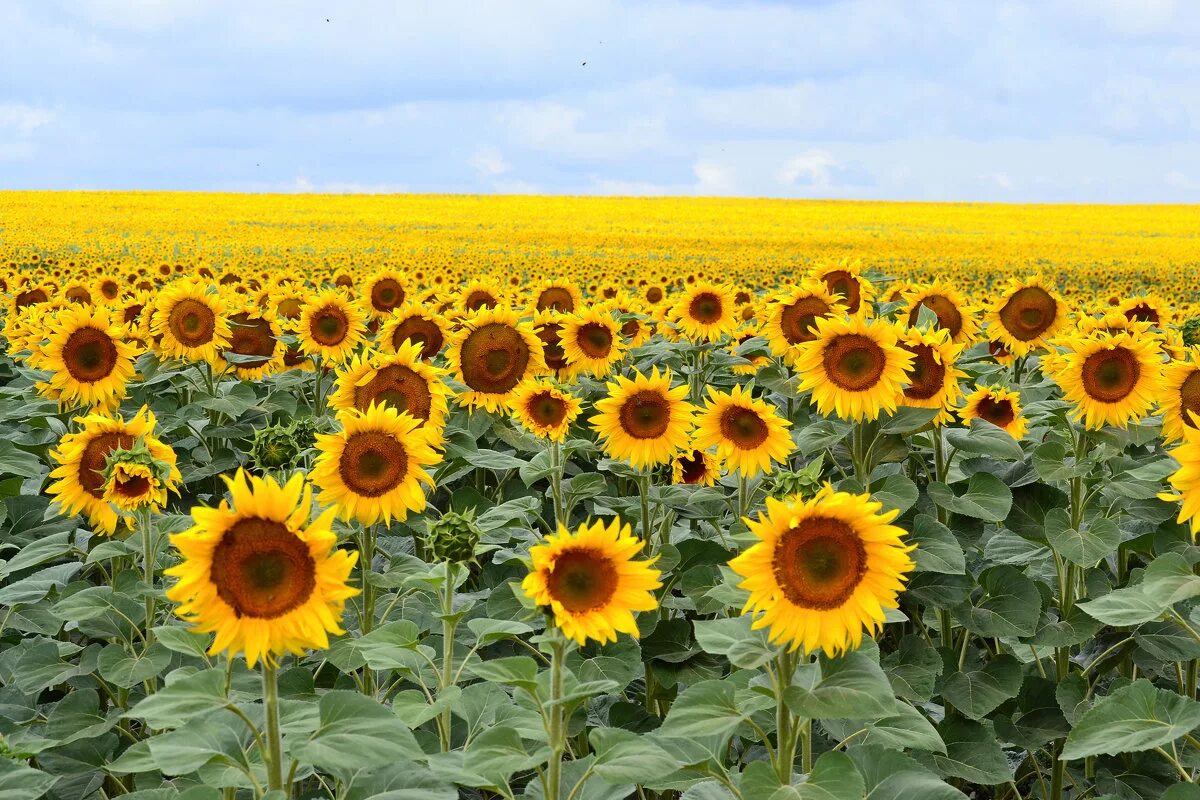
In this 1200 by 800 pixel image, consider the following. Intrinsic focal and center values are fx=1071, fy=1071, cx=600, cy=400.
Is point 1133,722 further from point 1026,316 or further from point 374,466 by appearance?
point 1026,316

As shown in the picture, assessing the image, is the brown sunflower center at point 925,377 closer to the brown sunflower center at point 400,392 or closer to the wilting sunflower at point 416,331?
the brown sunflower center at point 400,392

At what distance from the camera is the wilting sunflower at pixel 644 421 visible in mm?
4359

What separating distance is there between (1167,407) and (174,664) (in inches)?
154

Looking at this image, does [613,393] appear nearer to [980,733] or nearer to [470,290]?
[980,733]

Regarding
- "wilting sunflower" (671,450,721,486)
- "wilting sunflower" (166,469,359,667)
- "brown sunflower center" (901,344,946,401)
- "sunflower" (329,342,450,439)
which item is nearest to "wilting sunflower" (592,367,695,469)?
"wilting sunflower" (671,450,721,486)

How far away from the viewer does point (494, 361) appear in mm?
5359

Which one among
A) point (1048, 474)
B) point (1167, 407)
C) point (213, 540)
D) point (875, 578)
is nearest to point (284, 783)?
point (213, 540)

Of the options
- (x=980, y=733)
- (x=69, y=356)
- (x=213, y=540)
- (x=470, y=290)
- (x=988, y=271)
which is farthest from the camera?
(x=988, y=271)

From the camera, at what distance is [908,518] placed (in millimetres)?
4387

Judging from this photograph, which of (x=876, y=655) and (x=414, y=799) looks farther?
(x=876, y=655)

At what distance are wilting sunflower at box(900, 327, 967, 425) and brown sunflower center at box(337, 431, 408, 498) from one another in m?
1.89

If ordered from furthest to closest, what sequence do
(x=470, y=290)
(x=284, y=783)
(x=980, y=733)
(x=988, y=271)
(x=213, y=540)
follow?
1. (x=988, y=271)
2. (x=470, y=290)
3. (x=980, y=733)
4. (x=284, y=783)
5. (x=213, y=540)

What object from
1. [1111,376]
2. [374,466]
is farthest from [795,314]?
[374,466]

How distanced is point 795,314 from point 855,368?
1.20 meters
